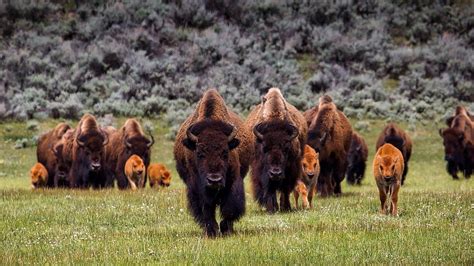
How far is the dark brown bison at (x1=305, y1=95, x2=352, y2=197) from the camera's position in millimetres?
17547

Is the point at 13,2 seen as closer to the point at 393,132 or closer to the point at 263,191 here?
the point at 393,132

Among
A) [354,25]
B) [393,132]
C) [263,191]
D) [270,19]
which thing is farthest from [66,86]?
[263,191]

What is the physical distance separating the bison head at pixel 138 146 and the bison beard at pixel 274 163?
26.3 ft

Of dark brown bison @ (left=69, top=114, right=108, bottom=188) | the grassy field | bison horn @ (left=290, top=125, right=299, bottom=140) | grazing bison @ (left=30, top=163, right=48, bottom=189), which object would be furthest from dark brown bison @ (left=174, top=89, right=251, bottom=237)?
grazing bison @ (left=30, top=163, right=48, bottom=189)

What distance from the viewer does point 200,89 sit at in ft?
Answer: 132

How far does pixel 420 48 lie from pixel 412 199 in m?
32.1

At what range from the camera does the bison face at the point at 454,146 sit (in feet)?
81.8

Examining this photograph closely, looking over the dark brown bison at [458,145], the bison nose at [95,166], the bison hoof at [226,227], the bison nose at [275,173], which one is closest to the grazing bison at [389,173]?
the bison nose at [275,173]

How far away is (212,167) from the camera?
10203mm

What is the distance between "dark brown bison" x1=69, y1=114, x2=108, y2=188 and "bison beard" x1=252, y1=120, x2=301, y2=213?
712 centimetres

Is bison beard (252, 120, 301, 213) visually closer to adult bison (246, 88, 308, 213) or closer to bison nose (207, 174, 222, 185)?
adult bison (246, 88, 308, 213)

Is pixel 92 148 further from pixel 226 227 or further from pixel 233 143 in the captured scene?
pixel 233 143

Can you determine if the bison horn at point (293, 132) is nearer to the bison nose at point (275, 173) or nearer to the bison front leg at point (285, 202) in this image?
the bison nose at point (275, 173)

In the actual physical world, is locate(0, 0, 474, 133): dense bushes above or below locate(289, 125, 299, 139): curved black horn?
above
